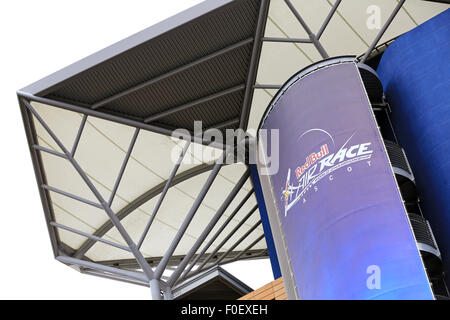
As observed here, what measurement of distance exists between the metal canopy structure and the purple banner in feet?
13.4

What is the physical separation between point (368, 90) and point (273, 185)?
15.0ft

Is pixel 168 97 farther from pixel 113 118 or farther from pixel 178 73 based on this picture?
pixel 113 118

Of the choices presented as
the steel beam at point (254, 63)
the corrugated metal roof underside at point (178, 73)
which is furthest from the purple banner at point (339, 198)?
the corrugated metal roof underside at point (178, 73)

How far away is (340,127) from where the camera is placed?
21156 millimetres

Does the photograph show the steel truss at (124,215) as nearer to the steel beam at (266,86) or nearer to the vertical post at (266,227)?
the vertical post at (266,227)

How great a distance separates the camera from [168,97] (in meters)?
28.5

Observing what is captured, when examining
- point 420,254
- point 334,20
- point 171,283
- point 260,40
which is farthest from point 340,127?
point 171,283

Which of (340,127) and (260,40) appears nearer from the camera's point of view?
(340,127)

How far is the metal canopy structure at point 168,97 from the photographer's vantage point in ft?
84.6

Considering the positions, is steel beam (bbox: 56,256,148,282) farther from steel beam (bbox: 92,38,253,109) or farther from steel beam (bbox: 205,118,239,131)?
steel beam (bbox: 92,38,253,109)

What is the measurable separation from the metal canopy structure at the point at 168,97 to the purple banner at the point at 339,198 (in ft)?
13.4

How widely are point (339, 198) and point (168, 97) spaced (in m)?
10.9

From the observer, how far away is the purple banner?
18.3 meters
